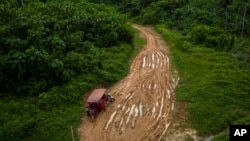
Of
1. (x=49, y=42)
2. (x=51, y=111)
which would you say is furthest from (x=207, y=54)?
(x=51, y=111)

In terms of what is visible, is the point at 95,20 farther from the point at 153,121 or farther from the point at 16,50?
the point at 153,121

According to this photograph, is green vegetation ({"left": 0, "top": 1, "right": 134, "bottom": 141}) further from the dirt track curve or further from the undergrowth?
the dirt track curve

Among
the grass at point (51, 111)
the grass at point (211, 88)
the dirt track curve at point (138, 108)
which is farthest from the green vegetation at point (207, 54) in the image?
the grass at point (51, 111)

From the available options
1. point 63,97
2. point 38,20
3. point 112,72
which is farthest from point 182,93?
point 38,20

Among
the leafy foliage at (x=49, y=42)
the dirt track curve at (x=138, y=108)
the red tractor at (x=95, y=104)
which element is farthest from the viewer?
the leafy foliage at (x=49, y=42)

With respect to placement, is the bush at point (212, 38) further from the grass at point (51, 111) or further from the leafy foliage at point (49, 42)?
the grass at point (51, 111)

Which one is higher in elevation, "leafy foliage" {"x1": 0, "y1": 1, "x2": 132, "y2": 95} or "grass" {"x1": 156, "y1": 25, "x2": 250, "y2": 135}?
"leafy foliage" {"x1": 0, "y1": 1, "x2": 132, "y2": 95}

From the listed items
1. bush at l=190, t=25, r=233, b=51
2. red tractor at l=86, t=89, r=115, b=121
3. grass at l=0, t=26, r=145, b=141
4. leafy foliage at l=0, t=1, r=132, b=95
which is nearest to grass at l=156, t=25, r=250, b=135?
bush at l=190, t=25, r=233, b=51

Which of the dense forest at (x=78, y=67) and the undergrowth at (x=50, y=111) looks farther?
the dense forest at (x=78, y=67)

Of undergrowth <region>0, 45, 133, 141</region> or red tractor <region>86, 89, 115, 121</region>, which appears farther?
red tractor <region>86, 89, 115, 121</region>
